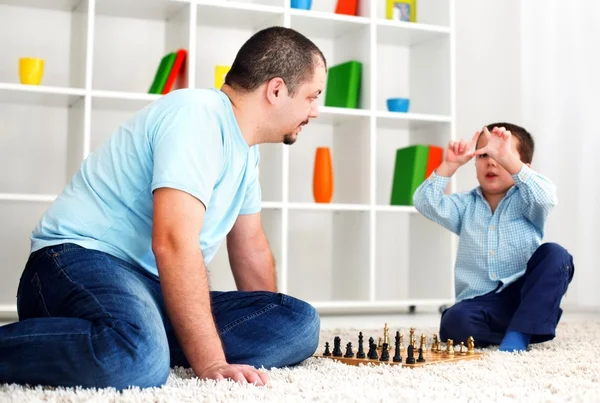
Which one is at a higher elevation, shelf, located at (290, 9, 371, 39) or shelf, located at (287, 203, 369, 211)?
shelf, located at (290, 9, 371, 39)

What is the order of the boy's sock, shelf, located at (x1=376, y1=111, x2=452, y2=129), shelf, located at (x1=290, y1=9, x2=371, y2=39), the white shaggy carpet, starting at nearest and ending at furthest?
the white shaggy carpet, the boy's sock, shelf, located at (x1=290, y1=9, x2=371, y2=39), shelf, located at (x1=376, y1=111, x2=452, y2=129)

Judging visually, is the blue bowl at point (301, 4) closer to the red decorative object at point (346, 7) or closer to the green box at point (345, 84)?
the red decorative object at point (346, 7)

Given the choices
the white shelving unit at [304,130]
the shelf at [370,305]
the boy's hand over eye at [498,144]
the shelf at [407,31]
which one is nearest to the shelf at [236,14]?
the white shelving unit at [304,130]

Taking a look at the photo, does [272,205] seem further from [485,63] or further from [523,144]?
[485,63]

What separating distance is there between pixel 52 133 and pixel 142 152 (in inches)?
78.8

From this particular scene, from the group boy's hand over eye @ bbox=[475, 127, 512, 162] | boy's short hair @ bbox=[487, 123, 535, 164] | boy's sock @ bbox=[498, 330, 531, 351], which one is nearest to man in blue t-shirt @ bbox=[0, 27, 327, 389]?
boy's sock @ bbox=[498, 330, 531, 351]

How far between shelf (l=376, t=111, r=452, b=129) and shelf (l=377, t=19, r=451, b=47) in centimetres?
38

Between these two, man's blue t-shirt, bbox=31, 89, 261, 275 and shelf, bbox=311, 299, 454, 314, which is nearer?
man's blue t-shirt, bbox=31, 89, 261, 275

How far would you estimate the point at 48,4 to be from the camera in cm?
344

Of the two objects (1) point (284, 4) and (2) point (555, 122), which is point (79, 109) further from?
(2) point (555, 122)

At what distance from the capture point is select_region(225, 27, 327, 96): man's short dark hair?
Result: 174cm

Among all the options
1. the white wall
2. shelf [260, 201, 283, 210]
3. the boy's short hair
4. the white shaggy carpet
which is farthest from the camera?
the white wall

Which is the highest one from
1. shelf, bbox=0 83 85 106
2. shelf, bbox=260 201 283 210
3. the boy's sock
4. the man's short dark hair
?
shelf, bbox=0 83 85 106

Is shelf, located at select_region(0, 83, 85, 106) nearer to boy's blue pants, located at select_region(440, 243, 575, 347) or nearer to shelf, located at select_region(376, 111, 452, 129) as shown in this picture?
shelf, located at select_region(376, 111, 452, 129)
